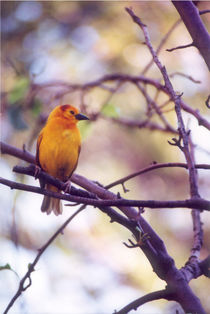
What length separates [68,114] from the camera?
186 inches

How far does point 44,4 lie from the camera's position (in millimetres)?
7160

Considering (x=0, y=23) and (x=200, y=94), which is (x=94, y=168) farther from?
A: (x=0, y=23)

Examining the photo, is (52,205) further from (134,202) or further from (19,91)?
(134,202)

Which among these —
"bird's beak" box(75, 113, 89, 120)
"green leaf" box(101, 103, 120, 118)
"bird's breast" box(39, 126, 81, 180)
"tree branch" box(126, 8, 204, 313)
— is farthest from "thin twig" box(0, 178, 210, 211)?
"bird's beak" box(75, 113, 89, 120)

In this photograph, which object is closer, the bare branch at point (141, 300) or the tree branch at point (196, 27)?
the bare branch at point (141, 300)

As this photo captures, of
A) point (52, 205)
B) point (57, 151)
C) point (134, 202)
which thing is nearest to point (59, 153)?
point (57, 151)

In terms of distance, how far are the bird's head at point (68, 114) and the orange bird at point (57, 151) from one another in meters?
0.13

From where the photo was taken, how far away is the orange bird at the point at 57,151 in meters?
4.07

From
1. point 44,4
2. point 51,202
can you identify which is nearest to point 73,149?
point 51,202

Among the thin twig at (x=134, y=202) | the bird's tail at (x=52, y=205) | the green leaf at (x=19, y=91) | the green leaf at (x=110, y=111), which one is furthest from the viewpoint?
the bird's tail at (x=52, y=205)

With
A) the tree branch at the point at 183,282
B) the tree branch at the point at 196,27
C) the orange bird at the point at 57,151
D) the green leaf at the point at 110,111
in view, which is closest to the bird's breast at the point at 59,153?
the orange bird at the point at 57,151

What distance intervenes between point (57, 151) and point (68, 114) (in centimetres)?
74

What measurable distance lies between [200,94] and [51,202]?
289 centimetres

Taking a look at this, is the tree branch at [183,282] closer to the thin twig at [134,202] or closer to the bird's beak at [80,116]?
the thin twig at [134,202]
